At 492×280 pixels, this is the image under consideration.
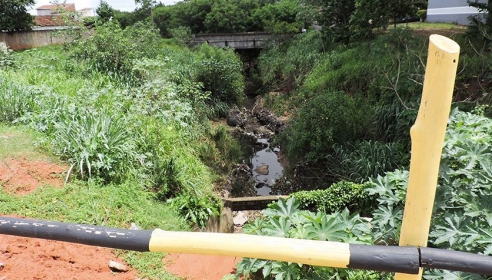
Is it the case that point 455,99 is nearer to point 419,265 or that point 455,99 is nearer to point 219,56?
point 419,265

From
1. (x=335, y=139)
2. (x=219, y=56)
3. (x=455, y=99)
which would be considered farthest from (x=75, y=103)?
(x=219, y=56)

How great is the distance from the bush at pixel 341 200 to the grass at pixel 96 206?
1995mm

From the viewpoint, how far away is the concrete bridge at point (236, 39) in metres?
20.7

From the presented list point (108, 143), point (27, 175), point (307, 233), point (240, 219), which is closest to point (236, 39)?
point (240, 219)

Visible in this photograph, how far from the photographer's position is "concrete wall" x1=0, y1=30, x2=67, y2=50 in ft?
52.3

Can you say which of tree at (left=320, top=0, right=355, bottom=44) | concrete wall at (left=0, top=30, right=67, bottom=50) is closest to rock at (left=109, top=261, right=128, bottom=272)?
tree at (left=320, top=0, right=355, bottom=44)

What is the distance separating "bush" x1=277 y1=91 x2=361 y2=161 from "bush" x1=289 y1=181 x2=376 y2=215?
2.14 m

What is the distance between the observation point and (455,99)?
7.20 meters

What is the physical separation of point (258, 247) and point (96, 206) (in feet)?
9.76

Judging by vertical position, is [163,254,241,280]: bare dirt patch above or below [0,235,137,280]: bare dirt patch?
below

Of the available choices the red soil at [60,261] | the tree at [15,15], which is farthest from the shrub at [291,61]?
the tree at [15,15]

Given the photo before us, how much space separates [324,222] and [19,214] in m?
2.79

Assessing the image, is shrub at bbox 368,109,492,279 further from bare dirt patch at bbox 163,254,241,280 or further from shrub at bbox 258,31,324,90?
shrub at bbox 258,31,324,90

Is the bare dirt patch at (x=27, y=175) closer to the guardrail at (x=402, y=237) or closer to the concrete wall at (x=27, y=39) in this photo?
the guardrail at (x=402, y=237)
